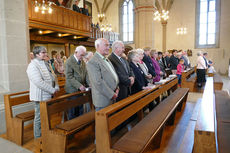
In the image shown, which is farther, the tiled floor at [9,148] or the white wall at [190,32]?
the white wall at [190,32]

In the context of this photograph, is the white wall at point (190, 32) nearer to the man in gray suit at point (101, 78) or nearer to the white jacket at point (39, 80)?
the man in gray suit at point (101, 78)

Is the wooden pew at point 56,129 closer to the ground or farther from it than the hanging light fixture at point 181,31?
closer to the ground

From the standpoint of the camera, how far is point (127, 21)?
17375mm

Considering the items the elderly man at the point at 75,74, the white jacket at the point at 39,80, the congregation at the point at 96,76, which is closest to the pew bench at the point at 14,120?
the congregation at the point at 96,76

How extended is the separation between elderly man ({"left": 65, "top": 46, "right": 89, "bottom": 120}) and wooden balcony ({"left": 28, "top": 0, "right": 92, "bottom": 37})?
5196 mm

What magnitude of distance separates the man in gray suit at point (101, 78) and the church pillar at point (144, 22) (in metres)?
6.48

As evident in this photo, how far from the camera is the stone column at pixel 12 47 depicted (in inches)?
129

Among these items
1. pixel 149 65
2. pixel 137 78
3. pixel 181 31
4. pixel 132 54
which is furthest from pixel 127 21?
pixel 137 78

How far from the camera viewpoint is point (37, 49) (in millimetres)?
2609

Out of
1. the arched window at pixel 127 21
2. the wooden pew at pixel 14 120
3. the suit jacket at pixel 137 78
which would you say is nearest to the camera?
the wooden pew at pixel 14 120

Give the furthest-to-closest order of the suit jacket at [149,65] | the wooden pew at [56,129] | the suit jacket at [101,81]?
the suit jacket at [149,65] < the suit jacket at [101,81] < the wooden pew at [56,129]

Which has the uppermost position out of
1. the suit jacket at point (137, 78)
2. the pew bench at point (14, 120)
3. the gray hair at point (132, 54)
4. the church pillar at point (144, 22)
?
the church pillar at point (144, 22)

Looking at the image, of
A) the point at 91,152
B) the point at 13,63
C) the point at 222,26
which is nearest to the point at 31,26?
the point at 13,63

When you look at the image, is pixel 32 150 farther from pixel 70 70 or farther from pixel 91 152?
pixel 70 70
